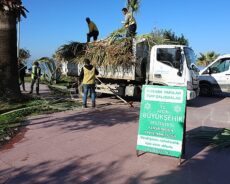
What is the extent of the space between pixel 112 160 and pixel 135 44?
7.66 metres

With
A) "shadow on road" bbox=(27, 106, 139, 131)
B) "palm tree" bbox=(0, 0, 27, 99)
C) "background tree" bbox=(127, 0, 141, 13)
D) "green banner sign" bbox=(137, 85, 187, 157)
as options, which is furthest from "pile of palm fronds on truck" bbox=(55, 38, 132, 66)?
"background tree" bbox=(127, 0, 141, 13)

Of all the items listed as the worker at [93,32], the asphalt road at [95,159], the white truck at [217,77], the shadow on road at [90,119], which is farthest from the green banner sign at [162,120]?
the white truck at [217,77]

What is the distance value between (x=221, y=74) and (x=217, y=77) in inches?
9.7

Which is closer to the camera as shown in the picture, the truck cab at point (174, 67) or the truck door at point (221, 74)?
the truck cab at point (174, 67)

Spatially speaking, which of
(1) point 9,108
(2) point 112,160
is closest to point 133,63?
(1) point 9,108

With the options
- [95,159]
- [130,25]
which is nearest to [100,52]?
[130,25]

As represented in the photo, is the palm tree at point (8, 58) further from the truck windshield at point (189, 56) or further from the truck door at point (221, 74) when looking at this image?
the truck door at point (221, 74)

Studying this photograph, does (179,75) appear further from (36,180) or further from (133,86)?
(36,180)

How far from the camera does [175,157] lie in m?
6.15

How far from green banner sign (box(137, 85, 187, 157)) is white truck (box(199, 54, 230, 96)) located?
38.1 ft

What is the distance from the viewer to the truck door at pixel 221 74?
16.9 meters

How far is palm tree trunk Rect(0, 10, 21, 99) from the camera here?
11977mm

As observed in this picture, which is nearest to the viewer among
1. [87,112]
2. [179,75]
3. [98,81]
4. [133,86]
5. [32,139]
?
[32,139]

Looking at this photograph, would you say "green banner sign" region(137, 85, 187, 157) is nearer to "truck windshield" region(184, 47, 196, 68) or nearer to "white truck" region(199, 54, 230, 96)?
A: "truck windshield" region(184, 47, 196, 68)
